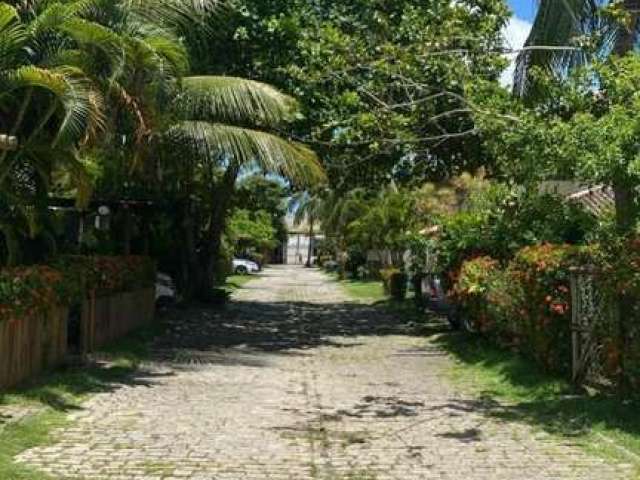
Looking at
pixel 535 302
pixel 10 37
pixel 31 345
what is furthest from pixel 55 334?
pixel 535 302

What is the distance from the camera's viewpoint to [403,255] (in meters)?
42.2

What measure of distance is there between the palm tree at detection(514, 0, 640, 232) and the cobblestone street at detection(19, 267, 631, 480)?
4428 millimetres

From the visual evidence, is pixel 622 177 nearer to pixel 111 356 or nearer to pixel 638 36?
pixel 638 36

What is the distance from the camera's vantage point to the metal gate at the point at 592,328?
31.2 feet

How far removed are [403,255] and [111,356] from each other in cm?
2893

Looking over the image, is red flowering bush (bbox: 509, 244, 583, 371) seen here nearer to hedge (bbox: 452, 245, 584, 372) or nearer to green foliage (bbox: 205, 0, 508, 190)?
hedge (bbox: 452, 245, 584, 372)

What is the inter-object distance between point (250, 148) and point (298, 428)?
9.34 m

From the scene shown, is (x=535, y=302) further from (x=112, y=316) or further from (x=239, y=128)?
(x=239, y=128)

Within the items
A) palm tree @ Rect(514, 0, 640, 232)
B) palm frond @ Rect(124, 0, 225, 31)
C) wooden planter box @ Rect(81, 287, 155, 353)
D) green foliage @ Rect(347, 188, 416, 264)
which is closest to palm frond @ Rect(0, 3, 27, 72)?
palm frond @ Rect(124, 0, 225, 31)

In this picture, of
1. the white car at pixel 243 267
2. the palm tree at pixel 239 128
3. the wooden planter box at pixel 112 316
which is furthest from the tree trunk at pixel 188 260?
the white car at pixel 243 267

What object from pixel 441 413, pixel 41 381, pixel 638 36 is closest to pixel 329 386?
pixel 441 413

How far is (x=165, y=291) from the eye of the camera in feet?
84.4

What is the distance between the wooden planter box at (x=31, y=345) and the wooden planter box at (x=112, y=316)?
4.01ft

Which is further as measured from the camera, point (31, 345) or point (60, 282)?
point (60, 282)
